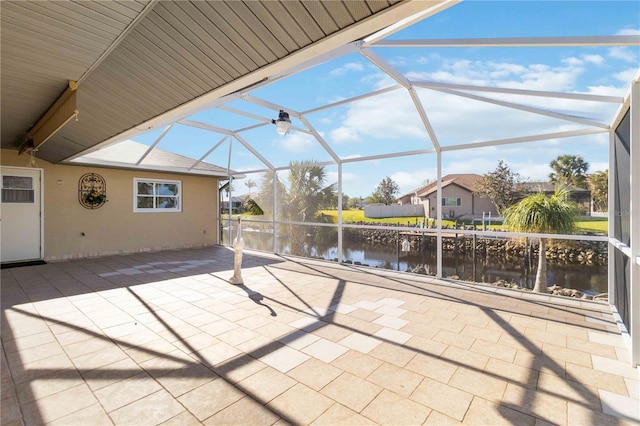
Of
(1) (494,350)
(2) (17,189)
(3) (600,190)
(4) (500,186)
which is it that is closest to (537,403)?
(1) (494,350)

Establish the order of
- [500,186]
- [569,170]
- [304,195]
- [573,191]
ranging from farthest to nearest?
[304,195] < [500,186] < [569,170] < [573,191]

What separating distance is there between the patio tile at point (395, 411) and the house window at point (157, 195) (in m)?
8.61

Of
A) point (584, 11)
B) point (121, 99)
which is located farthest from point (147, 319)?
point (584, 11)

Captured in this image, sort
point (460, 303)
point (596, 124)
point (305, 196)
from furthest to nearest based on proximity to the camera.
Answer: point (305, 196) → point (460, 303) → point (596, 124)

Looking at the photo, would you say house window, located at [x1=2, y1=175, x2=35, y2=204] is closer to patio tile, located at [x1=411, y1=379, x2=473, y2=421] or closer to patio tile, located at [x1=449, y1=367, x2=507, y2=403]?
patio tile, located at [x1=411, y1=379, x2=473, y2=421]

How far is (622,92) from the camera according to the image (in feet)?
10.1

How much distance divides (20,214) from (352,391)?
8.47 meters

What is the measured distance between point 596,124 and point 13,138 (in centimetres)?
943

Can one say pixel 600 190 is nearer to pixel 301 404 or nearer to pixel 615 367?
pixel 615 367

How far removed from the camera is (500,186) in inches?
210

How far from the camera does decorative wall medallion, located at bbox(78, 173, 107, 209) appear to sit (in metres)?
7.54

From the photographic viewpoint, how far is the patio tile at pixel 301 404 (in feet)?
6.19

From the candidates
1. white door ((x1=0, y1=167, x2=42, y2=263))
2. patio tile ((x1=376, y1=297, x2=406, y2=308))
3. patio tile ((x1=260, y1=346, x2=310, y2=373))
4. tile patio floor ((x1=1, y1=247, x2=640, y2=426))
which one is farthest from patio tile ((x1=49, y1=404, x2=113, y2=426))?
white door ((x1=0, y1=167, x2=42, y2=263))

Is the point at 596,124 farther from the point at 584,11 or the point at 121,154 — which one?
the point at 121,154
